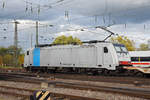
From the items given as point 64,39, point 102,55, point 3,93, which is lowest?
point 3,93

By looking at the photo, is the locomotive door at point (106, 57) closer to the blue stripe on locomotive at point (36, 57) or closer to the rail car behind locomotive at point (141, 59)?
the blue stripe on locomotive at point (36, 57)

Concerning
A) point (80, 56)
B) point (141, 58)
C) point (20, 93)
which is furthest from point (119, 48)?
point (20, 93)

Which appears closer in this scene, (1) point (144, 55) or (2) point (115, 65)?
(2) point (115, 65)

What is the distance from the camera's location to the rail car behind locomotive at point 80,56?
19.9 metres

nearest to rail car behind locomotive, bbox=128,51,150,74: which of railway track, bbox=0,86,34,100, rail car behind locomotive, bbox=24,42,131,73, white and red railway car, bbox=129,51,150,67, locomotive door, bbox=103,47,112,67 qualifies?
white and red railway car, bbox=129,51,150,67

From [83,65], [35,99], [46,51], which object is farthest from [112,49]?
[35,99]

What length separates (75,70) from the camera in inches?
888

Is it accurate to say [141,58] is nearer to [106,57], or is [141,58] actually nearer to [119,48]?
[119,48]

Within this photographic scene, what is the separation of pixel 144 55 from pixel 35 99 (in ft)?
87.1

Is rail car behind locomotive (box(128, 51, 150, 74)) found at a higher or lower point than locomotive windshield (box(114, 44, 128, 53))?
lower

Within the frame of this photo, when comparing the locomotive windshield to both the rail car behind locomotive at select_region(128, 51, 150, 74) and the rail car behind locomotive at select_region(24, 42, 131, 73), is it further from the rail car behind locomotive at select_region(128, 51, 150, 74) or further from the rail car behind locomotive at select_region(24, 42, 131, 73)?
the rail car behind locomotive at select_region(128, 51, 150, 74)

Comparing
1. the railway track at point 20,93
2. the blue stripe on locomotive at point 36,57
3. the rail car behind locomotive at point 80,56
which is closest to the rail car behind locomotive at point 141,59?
the rail car behind locomotive at point 80,56

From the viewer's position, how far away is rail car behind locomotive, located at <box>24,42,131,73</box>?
19.9 m

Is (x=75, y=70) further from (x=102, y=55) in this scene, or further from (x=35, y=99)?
(x=35, y=99)
